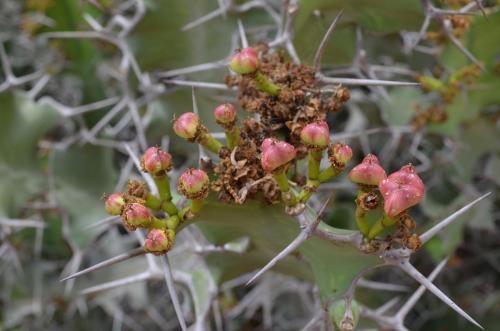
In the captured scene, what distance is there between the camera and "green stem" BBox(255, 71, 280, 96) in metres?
0.73

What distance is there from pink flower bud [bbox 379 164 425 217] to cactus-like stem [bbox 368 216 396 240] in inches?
1.1

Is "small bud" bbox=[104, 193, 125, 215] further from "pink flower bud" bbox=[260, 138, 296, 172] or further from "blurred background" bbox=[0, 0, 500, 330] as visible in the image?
"blurred background" bbox=[0, 0, 500, 330]

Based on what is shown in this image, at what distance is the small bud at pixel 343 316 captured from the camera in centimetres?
71

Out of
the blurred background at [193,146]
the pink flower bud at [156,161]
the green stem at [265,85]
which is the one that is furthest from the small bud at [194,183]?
the blurred background at [193,146]

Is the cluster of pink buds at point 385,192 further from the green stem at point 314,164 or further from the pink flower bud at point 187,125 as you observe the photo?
the pink flower bud at point 187,125

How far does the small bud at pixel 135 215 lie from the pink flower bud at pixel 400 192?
0.23 metres

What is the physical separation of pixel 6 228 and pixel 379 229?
2.80 ft

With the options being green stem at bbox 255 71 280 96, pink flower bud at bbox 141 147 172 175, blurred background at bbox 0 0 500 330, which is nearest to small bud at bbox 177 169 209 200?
pink flower bud at bbox 141 147 172 175

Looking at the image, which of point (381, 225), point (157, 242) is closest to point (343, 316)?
point (381, 225)

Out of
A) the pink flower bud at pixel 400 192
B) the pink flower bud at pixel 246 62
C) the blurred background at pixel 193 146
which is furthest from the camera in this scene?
the blurred background at pixel 193 146

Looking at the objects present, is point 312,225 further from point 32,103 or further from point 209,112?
point 32,103

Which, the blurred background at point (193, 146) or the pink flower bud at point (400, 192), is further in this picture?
the blurred background at point (193, 146)

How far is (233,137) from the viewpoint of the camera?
72 centimetres

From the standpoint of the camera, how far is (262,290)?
1295mm
